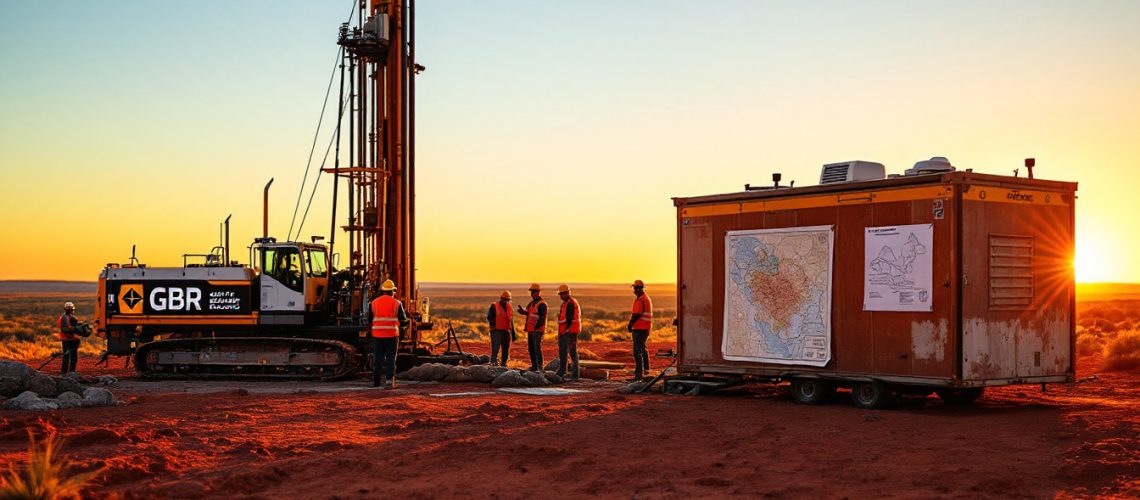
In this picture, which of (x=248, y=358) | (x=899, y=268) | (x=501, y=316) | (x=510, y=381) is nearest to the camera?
(x=899, y=268)

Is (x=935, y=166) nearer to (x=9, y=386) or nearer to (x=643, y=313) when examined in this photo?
(x=643, y=313)

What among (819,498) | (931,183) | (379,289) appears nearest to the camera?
(819,498)

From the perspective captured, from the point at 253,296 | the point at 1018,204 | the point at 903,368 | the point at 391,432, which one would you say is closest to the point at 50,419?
the point at 391,432

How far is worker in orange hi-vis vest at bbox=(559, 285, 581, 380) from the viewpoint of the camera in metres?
21.2

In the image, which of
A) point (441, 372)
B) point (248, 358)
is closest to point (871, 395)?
point (441, 372)

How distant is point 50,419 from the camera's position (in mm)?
15141

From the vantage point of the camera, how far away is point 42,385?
60.5 feet

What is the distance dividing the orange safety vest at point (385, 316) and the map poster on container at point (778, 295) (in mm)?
5940

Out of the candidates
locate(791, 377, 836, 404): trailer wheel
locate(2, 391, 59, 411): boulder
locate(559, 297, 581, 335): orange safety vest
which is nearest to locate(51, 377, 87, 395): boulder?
locate(2, 391, 59, 411): boulder

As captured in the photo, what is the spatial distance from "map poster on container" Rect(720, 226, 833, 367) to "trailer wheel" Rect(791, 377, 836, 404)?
0.29 metres

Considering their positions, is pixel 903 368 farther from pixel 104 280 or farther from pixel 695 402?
pixel 104 280

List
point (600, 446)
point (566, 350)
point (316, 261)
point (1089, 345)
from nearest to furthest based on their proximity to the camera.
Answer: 1. point (600, 446)
2. point (566, 350)
3. point (316, 261)
4. point (1089, 345)

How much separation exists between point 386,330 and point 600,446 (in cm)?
846

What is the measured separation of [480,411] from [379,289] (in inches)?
318
